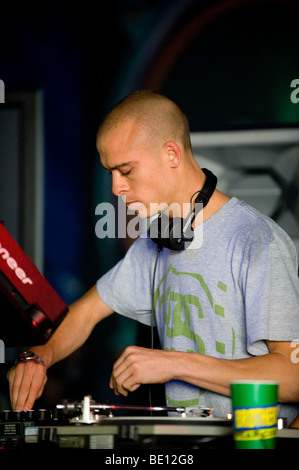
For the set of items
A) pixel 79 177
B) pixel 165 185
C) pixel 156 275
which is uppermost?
pixel 79 177

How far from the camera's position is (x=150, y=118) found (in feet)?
6.27

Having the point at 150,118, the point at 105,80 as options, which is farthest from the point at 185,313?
the point at 105,80

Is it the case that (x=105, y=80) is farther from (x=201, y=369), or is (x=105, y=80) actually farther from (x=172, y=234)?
(x=201, y=369)

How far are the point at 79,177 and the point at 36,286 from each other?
4.78ft

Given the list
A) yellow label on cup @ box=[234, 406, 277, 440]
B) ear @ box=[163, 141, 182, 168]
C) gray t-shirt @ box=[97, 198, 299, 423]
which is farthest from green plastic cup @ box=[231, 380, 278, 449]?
ear @ box=[163, 141, 182, 168]

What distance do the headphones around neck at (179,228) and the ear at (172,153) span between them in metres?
0.11

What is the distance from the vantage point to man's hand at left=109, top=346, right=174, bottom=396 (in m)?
1.48

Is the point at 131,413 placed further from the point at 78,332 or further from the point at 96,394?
the point at 96,394

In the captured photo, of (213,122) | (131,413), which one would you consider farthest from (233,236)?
(213,122)

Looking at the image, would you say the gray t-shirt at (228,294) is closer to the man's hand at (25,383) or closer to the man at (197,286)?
the man at (197,286)

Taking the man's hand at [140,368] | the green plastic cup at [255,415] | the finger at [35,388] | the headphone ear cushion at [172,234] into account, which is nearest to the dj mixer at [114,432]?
the green plastic cup at [255,415]

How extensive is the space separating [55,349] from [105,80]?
52.9 inches

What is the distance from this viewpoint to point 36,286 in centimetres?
144
